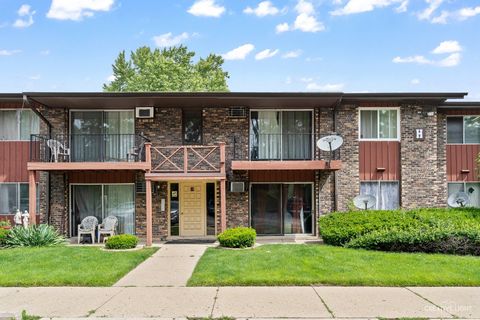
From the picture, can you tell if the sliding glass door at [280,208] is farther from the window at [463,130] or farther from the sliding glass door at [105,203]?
the window at [463,130]

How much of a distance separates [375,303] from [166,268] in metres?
4.77

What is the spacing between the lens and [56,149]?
528 inches

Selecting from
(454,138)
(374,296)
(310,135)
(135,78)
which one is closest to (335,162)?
(310,135)

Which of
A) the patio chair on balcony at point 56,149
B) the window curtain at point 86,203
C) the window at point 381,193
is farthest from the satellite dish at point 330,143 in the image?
the patio chair on balcony at point 56,149

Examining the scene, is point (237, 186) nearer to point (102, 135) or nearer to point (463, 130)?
point (102, 135)

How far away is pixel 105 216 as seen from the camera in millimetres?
14344

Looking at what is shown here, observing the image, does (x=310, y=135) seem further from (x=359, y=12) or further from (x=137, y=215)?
(x=137, y=215)

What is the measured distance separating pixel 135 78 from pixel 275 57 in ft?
56.7

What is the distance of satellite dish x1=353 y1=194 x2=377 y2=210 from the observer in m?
13.4

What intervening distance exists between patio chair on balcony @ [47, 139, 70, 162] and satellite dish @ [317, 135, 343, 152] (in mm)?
8487

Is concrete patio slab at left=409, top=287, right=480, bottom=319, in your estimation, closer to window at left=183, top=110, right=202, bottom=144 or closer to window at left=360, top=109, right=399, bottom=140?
window at left=360, top=109, right=399, bottom=140

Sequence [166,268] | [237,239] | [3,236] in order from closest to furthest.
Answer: [166,268]
[237,239]
[3,236]

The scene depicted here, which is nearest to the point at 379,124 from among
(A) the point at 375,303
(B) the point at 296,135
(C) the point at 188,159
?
(B) the point at 296,135

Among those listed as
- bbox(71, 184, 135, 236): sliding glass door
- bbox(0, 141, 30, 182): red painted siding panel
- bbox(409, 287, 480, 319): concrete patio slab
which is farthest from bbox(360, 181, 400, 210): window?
bbox(0, 141, 30, 182): red painted siding panel
